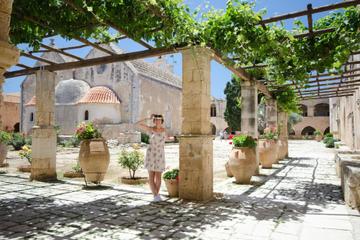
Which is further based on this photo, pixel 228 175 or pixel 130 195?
pixel 228 175

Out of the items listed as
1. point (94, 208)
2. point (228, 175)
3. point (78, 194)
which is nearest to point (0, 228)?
point (94, 208)

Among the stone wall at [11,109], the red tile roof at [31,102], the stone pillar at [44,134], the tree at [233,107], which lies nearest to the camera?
the stone pillar at [44,134]

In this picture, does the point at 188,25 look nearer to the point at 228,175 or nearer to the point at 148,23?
the point at 148,23

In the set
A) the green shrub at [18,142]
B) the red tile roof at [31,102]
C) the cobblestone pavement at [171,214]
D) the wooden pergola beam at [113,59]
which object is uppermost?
the red tile roof at [31,102]

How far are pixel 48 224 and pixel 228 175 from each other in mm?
5744

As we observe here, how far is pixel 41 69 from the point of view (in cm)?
791

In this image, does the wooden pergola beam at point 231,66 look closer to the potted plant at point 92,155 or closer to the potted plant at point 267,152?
the potted plant at point 267,152

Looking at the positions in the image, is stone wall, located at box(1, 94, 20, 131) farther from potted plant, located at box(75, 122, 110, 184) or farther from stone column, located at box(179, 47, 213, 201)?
stone column, located at box(179, 47, 213, 201)

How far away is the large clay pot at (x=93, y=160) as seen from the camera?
22.7 ft

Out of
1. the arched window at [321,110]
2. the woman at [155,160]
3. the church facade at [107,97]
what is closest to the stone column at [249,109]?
the woman at [155,160]

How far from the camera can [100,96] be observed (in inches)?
1007

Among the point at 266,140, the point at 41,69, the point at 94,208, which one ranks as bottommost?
the point at 94,208

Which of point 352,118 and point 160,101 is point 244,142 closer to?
point 352,118

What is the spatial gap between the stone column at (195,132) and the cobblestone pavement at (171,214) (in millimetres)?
327
